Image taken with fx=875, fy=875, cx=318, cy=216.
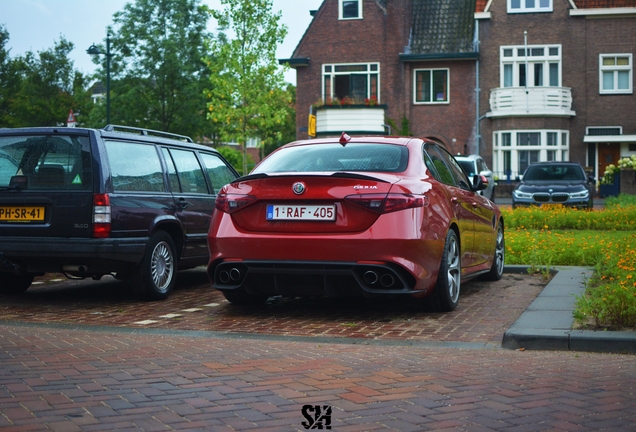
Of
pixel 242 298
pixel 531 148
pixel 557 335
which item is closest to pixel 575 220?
pixel 242 298

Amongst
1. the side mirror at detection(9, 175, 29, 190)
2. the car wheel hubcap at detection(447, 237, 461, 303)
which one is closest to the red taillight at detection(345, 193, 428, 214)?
the car wheel hubcap at detection(447, 237, 461, 303)

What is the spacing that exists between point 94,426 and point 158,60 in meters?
53.0

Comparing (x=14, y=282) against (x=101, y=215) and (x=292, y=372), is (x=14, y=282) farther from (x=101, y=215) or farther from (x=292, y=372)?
(x=292, y=372)

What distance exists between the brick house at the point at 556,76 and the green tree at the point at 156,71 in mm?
22717

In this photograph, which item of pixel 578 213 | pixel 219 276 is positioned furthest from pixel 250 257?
pixel 578 213

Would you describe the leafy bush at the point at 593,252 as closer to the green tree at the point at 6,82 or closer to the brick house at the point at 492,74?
the brick house at the point at 492,74

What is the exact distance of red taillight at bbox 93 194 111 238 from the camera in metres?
8.27

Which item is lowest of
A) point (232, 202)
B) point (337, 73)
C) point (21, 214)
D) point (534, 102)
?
point (21, 214)

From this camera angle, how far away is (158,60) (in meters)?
55.2

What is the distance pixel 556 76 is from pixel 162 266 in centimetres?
3291

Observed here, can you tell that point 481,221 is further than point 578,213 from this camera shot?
No

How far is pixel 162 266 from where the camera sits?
9258 millimetres

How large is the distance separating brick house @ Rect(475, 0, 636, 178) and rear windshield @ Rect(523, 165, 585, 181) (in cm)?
1457

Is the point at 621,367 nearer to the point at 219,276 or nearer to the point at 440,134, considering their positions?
the point at 219,276
